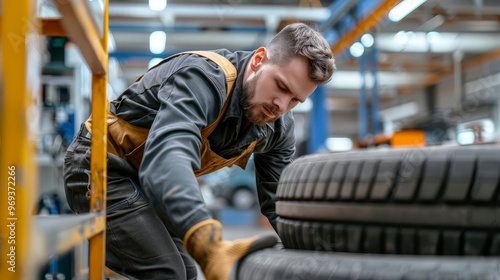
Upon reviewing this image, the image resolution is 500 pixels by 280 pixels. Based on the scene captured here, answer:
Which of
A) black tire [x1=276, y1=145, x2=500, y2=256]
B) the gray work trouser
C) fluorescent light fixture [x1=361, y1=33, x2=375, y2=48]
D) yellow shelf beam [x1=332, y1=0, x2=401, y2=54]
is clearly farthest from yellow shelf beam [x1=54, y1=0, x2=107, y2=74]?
fluorescent light fixture [x1=361, y1=33, x2=375, y2=48]

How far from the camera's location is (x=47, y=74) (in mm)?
5078

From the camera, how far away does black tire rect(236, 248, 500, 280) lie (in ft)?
3.74

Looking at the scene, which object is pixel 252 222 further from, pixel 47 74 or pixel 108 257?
pixel 108 257

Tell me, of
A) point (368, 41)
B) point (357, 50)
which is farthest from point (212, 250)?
point (368, 41)

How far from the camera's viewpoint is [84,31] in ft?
3.86

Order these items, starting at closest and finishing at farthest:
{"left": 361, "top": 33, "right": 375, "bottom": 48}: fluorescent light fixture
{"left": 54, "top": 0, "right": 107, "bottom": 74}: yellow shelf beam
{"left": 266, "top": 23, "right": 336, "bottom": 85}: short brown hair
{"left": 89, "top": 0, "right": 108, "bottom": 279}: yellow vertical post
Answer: {"left": 54, "top": 0, "right": 107, "bottom": 74}: yellow shelf beam
{"left": 89, "top": 0, "right": 108, "bottom": 279}: yellow vertical post
{"left": 266, "top": 23, "right": 336, "bottom": 85}: short brown hair
{"left": 361, "top": 33, "right": 375, "bottom": 48}: fluorescent light fixture

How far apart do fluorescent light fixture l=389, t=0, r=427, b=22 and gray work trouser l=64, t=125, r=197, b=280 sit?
3.29 meters

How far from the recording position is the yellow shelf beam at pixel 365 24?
4441mm

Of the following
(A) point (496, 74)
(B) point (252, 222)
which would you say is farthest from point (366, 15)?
(A) point (496, 74)

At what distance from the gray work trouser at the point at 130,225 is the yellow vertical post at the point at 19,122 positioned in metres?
1.07

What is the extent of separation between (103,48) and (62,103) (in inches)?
146

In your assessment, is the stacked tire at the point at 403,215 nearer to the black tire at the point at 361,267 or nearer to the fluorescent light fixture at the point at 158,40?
the black tire at the point at 361,267

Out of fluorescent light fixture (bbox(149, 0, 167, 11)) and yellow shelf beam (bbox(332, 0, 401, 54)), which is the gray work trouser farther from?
fluorescent light fixture (bbox(149, 0, 167, 11))

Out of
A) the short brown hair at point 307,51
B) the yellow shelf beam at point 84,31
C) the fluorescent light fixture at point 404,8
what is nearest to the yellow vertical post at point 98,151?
the yellow shelf beam at point 84,31
